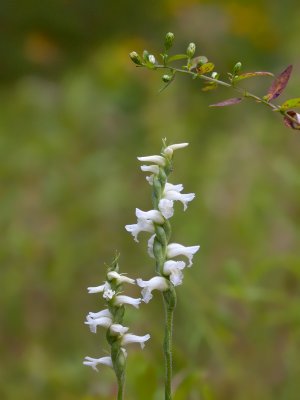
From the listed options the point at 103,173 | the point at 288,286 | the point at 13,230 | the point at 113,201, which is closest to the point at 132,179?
the point at 103,173

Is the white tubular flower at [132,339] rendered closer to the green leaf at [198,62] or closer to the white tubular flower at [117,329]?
the white tubular flower at [117,329]

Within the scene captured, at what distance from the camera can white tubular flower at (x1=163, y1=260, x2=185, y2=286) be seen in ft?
4.80

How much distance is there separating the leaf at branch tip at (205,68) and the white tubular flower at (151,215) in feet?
0.93

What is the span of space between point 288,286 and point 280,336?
0.64 ft

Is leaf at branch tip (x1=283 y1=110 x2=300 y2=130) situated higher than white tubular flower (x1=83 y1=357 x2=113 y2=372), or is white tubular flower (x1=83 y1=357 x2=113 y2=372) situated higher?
leaf at branch tip (x1=283 y1=110 x2=300 y2=130)

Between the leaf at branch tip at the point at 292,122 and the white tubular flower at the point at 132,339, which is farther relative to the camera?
the leaf at branch tip at the point at 292,122

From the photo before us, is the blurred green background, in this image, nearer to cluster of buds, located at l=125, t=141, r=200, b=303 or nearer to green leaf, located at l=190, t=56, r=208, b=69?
cluster of buds, located at l=125, t=141, r=200, b=303

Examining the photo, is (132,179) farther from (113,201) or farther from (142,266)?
(142,266)

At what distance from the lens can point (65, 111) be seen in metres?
5.88

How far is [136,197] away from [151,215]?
10.2 feet

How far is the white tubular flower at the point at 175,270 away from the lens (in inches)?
57.6

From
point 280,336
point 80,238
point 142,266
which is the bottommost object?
point 280,336

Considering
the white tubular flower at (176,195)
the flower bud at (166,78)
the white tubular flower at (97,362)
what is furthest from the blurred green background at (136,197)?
the flower bud at (166,78)

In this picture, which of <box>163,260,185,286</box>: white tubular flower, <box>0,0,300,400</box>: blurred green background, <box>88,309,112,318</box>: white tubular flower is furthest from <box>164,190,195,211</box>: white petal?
<box>0,0,300,400</box>: blurred green background
